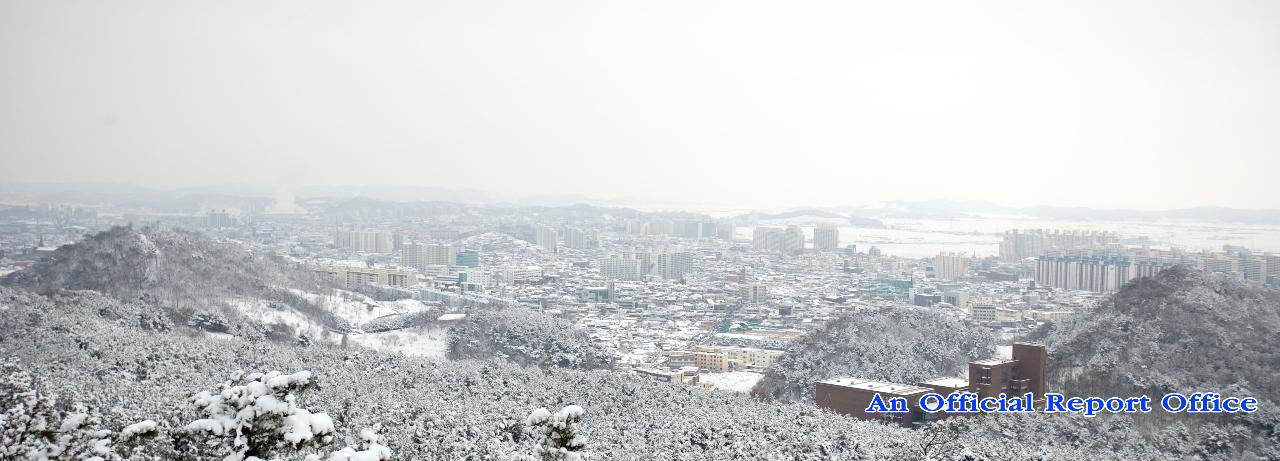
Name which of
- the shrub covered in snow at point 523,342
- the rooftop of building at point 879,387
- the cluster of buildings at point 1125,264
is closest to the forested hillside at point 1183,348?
the rooftop of building at point 879,387

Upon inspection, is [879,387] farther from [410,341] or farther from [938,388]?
[410,341]

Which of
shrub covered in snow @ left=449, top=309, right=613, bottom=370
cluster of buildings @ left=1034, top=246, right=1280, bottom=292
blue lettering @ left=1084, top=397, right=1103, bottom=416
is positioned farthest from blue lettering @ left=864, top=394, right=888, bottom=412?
cluster of buildings @ left=1034, top=246, right=1280, bottom=292

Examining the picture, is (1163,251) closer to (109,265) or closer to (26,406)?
(109,265)

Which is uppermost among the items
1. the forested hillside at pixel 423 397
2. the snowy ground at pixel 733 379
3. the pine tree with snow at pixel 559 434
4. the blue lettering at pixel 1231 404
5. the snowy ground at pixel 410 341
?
the pine tree with snow at pixel 559 434

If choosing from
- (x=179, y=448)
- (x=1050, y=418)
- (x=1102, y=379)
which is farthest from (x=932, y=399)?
(x=179, y=448)

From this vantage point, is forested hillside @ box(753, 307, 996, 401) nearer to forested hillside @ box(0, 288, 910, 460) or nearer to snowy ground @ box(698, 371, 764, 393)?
snowy ground @ box(698, 371, 764, 393)

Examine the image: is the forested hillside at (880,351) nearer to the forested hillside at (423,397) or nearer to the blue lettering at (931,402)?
the blue lettering at (931,402)
